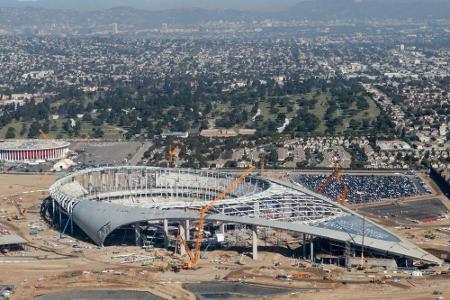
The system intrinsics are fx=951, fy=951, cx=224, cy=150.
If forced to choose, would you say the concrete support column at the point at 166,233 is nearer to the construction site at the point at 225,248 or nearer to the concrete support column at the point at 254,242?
the construction site at the point at 225,248

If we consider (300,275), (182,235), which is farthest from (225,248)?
(300,275)

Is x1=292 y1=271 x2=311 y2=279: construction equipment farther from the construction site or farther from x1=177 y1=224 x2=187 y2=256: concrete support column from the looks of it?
x1=177 y1=224 x2=187 y2=256: concrete support column

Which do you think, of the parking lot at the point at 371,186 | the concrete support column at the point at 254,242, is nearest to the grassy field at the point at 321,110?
the parking lot at the point at 371,186

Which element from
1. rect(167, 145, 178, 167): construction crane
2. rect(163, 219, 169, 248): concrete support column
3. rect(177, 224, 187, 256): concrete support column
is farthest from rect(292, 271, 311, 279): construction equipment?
rect(167, 145, 178, 167): construction crane

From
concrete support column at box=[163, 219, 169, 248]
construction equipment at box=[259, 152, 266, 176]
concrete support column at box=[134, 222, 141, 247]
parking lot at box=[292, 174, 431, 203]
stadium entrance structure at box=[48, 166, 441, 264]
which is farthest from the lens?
construction equipment at box=[259, 152, 266, 176]

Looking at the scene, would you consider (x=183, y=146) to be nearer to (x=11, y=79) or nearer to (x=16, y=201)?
(x=16, y=201)

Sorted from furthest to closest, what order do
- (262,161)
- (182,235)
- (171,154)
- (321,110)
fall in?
(321,110) → (171,154) → (262,161) → (182,235)

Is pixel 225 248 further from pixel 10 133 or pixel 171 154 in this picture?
pixel 10 133
